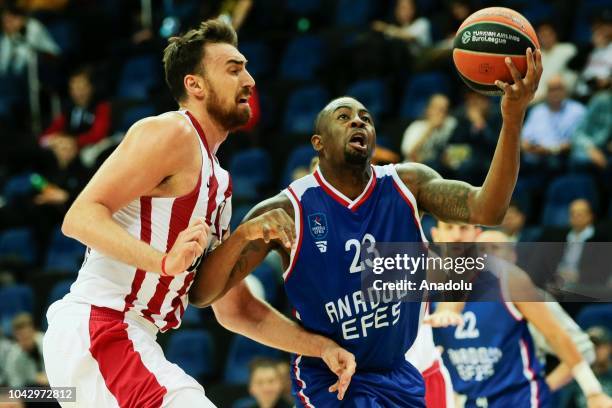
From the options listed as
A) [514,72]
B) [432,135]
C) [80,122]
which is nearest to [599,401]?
[514,72]

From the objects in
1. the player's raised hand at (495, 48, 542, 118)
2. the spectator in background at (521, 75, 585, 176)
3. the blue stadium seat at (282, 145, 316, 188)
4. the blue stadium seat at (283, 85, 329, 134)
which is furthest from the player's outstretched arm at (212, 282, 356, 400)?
the blue stadium seat at (283, 85, 329, 134)

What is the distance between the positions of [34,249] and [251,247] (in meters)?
8.02

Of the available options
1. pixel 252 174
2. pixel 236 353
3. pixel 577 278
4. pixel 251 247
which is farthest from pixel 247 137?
pixel 251 247

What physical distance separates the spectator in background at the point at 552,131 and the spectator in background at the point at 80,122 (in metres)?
5.38

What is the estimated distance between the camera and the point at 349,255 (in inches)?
196

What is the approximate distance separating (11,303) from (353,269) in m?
7.15

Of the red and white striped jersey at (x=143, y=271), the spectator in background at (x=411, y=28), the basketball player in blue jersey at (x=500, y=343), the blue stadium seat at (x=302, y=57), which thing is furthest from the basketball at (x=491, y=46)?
the blue stadium seat at (x=302, y=57)

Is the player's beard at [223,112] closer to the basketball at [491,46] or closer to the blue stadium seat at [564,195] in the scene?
the basketball at [491,46]

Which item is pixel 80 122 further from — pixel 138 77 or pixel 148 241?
pixel 148 241

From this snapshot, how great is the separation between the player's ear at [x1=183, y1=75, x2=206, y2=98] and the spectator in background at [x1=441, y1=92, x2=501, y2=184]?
5355mm

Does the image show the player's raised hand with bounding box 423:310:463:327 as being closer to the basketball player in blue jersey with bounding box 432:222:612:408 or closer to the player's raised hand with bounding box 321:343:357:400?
the basketball player in blue jersey with bounding box 432:222:612:408

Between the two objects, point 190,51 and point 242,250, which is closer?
point 242,250

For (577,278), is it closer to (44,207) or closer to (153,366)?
(153,366)

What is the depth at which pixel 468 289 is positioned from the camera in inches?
240
